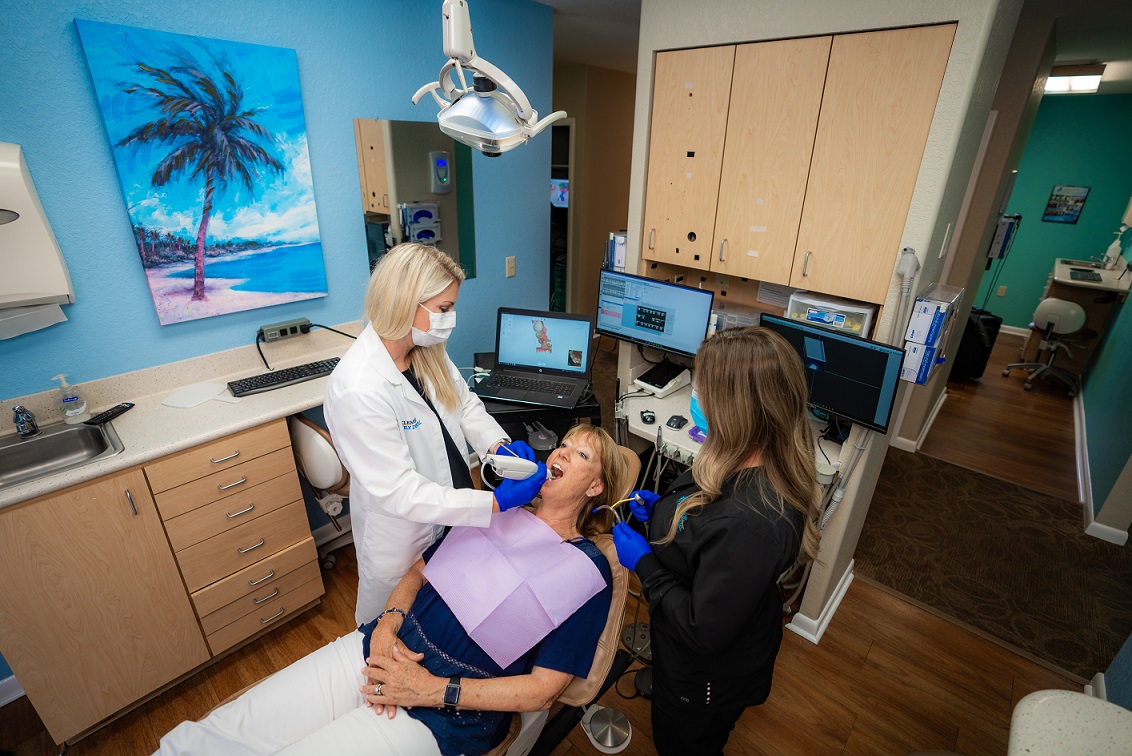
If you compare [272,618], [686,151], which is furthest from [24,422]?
[686,151]

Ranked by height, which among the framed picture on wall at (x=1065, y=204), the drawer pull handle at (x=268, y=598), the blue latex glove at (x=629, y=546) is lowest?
the drawer pull handle at (x=268, y=598)

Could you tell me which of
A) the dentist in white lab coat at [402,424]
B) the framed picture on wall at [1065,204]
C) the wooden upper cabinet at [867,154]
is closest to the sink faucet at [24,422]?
the dentist in white lab coat at [402,424]

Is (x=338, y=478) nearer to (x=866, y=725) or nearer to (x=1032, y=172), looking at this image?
(x=866, y=725)

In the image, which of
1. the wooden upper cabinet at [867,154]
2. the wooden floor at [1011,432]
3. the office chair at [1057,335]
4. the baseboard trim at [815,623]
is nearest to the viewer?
the wooden upper cabinet at [867,154]

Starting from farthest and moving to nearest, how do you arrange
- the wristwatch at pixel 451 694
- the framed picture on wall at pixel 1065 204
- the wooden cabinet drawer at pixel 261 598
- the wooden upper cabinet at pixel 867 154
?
the framed picture on wall at pixel 1065 204 → the wooden cabinet drawer at pixel 261 598 → the wooden upper cabinet at pixel 867 154 → the wristwatch at pixel 451 694

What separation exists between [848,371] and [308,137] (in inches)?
93.6

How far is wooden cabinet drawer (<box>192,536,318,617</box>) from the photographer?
1.95 metres

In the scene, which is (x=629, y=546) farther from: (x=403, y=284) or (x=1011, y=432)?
(x=1011, y=432)

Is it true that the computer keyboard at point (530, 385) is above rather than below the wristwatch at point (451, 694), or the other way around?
above

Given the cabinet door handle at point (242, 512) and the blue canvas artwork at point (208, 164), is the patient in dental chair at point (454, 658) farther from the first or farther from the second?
the blue canvas artwork at point (208, 164)

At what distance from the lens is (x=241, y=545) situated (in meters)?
2.01

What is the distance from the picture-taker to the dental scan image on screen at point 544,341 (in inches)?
103

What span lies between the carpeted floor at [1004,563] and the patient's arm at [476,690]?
6.76 feet

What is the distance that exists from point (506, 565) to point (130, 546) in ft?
4.30
